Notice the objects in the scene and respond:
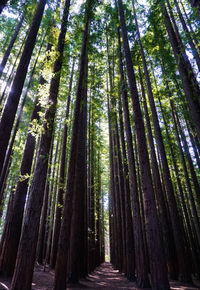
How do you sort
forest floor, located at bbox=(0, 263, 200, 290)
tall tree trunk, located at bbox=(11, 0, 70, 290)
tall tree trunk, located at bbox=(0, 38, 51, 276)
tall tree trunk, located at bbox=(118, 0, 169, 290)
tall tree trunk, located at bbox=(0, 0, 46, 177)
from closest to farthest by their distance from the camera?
tall tree trunk, located at bbox=(11, 0, 70, 290) → tall tree trunk, located at bbox=(118, 0, 169, 290) → tall tree trunk, located at bbox=(0, 0, 46, 177) → forest floor, located at bbox=(0, 263, 200, 290) → tall tree trunk, located at bbox=(0, 38, 51, 276)

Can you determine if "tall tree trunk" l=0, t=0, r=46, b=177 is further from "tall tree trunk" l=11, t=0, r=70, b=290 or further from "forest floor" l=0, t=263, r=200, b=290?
"forest floor" l=0, t=263, r=200, b=290

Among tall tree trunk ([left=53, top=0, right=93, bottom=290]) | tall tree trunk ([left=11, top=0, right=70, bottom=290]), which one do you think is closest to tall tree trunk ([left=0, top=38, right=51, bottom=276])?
tall tree trunk ([left=11, top=0, right=70, bottom=290])

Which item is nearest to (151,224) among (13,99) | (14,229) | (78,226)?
(78,226)

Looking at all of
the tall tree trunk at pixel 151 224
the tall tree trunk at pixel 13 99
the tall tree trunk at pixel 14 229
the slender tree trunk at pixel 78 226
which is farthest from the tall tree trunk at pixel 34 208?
the tall tree trunk at pixel 151 224

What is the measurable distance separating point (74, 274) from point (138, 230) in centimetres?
275

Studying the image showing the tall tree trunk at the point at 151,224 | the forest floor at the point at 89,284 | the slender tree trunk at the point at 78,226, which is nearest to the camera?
the tall tree trunk at the point at 151,224

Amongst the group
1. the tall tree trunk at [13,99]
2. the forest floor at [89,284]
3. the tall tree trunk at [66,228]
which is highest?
the tall tree trunk at [13,99]

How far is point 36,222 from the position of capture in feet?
13.5

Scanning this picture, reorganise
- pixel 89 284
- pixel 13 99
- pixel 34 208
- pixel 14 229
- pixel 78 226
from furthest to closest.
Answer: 1. pixel 78 226
2. pixel 89 284
3. pixel 14 229
4. pixel 13 99
5. pixel 34 208

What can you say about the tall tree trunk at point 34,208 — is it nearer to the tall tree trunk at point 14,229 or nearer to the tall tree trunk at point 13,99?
the tall tree trunk at point 14,229

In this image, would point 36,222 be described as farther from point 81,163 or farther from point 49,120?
point 81,163

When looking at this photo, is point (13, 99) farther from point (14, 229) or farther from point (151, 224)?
point (151, 224)

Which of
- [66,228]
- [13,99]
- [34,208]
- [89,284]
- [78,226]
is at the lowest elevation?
[89,284]

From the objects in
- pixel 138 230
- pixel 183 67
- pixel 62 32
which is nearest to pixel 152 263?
pixel 138 230
